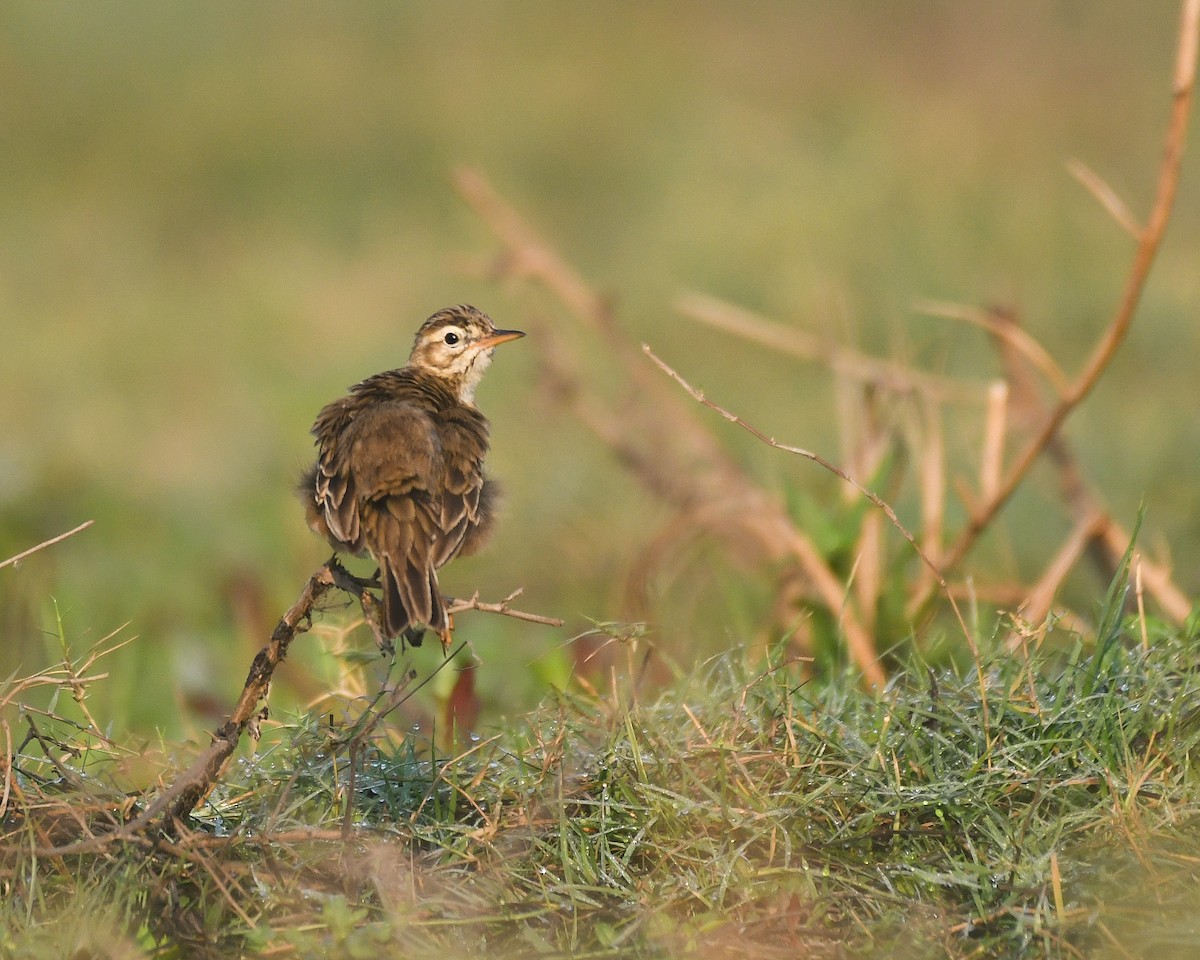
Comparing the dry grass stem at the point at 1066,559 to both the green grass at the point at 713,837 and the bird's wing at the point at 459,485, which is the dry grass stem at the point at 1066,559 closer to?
the green grass at the point at 713,837

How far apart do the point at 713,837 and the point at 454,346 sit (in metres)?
2.24

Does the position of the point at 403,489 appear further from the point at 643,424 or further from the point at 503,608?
the point at 643,424

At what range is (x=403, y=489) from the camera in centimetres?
404

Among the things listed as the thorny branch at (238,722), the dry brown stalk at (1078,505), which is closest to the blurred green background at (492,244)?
the dry brown stalk at (1078,505)

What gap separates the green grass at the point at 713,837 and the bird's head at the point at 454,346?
5.35 ft

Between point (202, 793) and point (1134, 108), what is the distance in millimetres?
12068

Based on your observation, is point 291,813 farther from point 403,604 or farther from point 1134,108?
point 1134,108

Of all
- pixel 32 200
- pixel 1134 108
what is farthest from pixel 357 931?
pixel 32 200

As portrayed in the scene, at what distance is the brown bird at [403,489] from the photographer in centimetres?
375

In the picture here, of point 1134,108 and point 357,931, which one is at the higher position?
point 1134,108

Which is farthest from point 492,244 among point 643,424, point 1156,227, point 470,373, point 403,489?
point 403,489

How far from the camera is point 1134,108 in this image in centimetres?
1362

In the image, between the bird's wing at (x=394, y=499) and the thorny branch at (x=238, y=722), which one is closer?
the thorny branch at (x=238, y=722)

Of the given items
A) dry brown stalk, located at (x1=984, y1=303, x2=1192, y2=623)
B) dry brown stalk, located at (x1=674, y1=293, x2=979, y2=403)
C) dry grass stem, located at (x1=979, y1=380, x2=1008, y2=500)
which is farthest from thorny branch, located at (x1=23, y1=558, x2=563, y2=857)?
dry brown stalk, located at (x1=674, y1=293, x2=979, y2=403)
